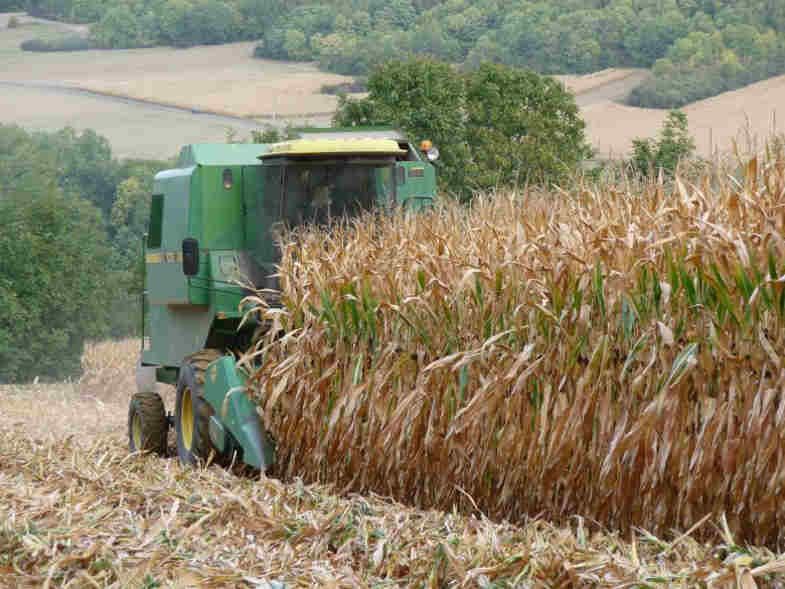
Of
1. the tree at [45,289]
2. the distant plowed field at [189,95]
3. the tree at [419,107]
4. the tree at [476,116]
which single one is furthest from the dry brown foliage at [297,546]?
the distant plowed field at [189,95]

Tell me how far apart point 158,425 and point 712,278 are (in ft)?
19.9

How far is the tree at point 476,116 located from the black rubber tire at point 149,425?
2495 cm

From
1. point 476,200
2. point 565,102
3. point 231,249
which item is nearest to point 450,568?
point 476,200

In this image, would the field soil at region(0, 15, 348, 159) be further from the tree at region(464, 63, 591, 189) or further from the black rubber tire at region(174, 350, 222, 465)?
the black rubber tire at region(174, 350, 222, 465)

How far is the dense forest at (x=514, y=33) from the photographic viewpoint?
6247 centimetres

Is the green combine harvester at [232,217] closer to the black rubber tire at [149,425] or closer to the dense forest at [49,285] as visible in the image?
the black rubber tire at [149,425]

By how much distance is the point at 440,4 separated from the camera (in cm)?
8294

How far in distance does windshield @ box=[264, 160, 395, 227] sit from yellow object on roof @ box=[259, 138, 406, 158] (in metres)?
0.12

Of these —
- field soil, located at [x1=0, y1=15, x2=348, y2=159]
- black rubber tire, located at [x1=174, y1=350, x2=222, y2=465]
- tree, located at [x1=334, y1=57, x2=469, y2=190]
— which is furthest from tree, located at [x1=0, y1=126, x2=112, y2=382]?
field soil, located at [x1=0, y1=15, x2=348, y2=159]

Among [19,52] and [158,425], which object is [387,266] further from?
[19,52]

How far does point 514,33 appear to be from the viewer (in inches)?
2758

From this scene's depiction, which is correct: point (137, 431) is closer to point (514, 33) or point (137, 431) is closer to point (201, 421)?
point (201, 421)

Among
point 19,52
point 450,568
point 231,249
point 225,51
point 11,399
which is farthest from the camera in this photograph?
point 19,52

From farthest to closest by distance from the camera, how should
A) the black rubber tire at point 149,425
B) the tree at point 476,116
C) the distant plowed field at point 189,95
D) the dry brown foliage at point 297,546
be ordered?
the distant plowed field at point 189,95
the tree at point 476,116
the black rubber tire at point 149,425
the dry brown foliage at point 297,546
